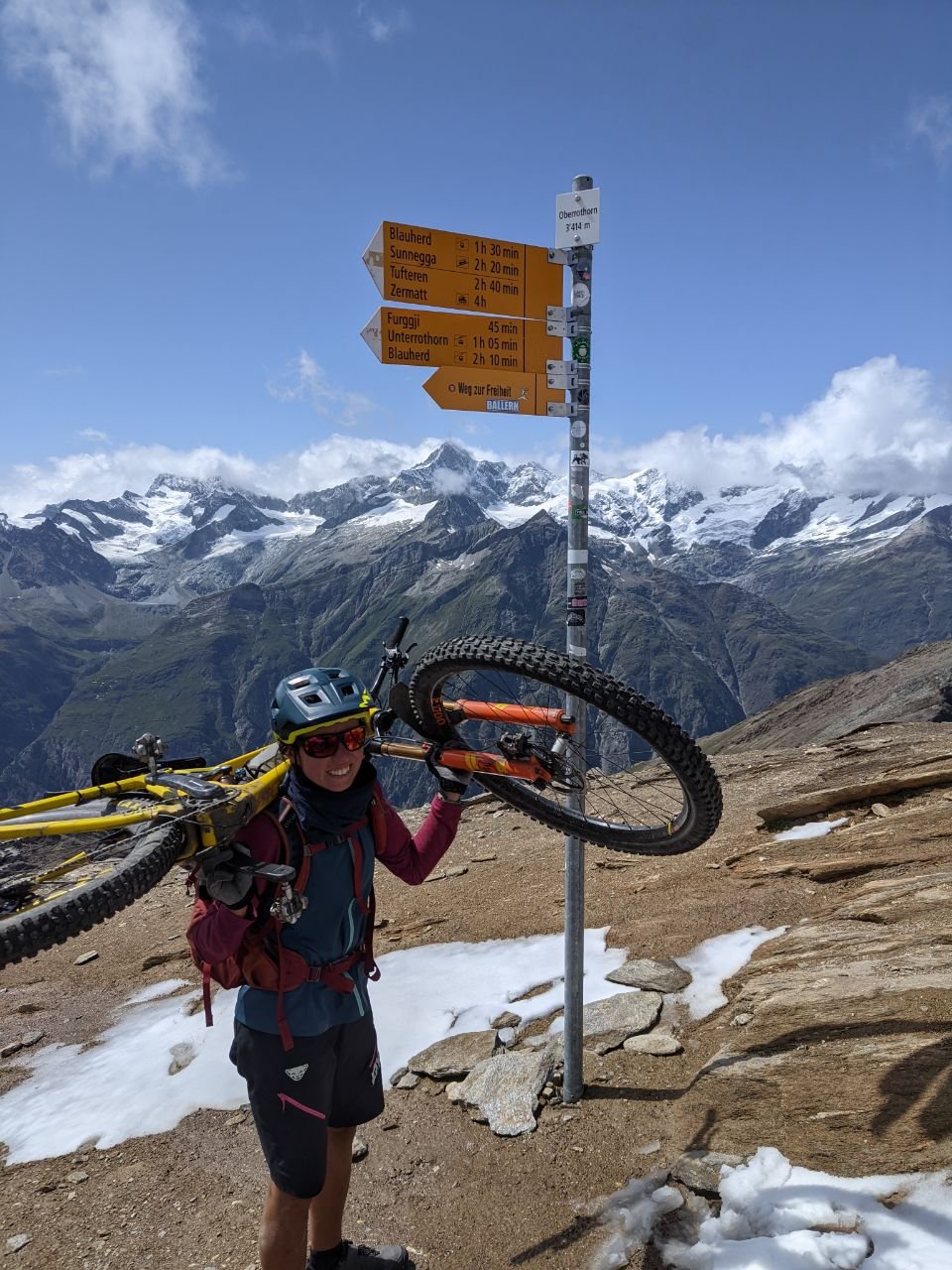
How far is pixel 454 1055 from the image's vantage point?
28.6ft

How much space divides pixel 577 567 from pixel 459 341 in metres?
2.18

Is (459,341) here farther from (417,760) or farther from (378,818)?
(378,818)

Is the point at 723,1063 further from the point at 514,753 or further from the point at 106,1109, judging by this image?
the point at 106,1109

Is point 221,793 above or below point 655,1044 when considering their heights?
above

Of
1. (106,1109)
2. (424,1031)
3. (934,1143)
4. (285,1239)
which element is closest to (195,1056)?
(106,1109)

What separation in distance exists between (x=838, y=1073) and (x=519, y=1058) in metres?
3.29

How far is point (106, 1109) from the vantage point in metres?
9.10

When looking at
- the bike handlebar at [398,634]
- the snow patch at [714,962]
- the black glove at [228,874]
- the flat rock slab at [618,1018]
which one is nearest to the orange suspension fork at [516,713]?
the bike handlebar at [398,634]

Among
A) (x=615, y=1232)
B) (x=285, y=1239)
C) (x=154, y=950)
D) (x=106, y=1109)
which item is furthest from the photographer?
(x=154, y=950)

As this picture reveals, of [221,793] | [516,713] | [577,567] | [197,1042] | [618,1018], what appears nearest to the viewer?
[221,793]

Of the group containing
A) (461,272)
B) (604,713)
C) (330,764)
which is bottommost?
(330,764)

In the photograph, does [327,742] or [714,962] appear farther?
[714,962]

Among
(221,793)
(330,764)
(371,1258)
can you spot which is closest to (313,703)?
(330,764)

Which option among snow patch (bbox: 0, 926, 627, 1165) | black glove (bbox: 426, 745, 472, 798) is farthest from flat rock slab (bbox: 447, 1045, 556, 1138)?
black glove (bbox: 426, 745, 472, 798)
